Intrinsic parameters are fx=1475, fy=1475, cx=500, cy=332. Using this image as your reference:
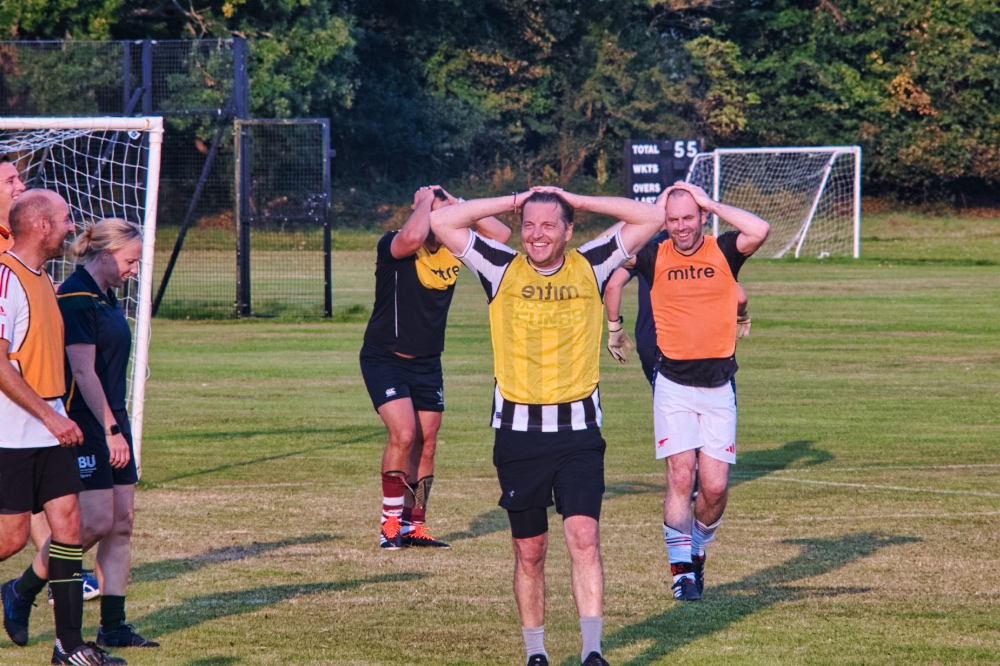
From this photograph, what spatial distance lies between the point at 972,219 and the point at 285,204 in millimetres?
28045

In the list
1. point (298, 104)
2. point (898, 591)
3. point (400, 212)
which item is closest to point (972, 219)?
point (400, 212)

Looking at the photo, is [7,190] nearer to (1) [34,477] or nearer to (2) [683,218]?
(1) [34,477]

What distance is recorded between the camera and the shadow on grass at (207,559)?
8.67m

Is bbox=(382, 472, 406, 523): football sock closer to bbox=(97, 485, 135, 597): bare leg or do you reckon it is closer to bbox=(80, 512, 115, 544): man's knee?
bbox=(97, 485, 135, 597): bare leg

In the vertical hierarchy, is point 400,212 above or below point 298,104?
below

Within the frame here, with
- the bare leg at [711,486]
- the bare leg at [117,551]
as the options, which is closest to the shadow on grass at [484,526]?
the bare leg at [711,486]

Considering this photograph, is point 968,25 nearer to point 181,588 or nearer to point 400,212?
point 400,212

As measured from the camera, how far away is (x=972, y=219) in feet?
192

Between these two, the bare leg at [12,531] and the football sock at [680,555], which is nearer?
the bare leg at [12,531]

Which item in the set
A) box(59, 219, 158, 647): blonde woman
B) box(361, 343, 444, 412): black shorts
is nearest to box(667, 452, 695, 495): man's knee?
box(361, 343, 444, 412): black shorts

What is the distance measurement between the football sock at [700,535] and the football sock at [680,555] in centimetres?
24

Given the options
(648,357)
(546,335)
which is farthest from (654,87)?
(546,335)

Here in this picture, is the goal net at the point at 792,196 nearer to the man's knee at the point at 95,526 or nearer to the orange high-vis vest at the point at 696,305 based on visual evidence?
the orange high-vis vest at the point at 696,305

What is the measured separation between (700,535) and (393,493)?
221 cm
